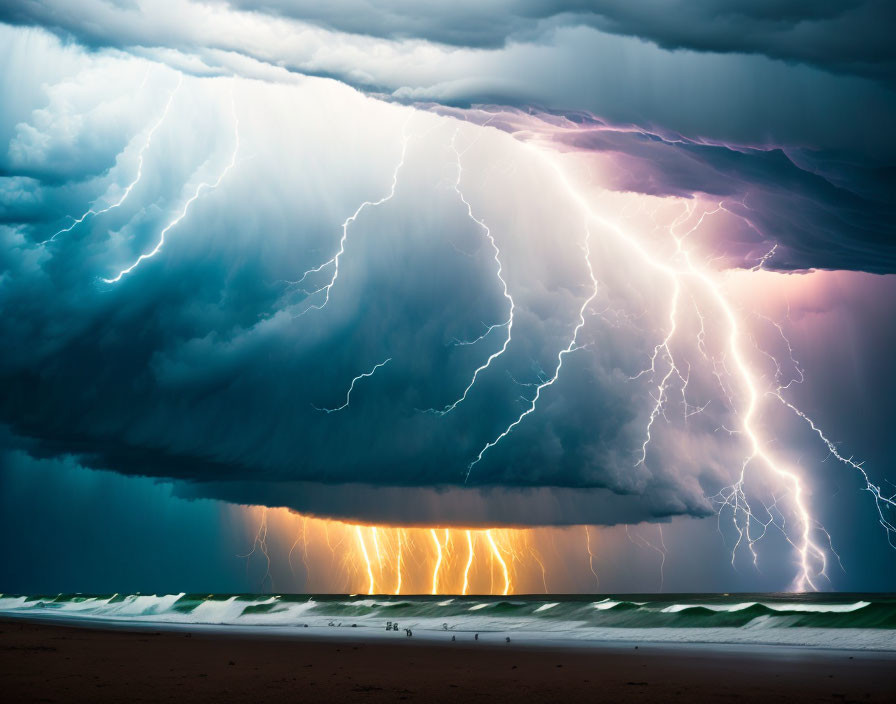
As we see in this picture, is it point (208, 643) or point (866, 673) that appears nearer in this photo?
point (866, 673)

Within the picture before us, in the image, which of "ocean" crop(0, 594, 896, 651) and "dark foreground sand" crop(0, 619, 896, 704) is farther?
"ocean" crop(0, 594, 896, 651)

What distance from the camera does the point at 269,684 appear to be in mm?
14992

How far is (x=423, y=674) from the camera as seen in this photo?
1722 centimetres

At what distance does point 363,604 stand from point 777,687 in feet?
173

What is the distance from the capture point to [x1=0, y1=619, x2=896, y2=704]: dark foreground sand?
13.2m

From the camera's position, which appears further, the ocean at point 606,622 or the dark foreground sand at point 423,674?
the ocean at point 606,622

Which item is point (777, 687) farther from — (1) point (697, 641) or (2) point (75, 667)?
(1) point (697, 641)

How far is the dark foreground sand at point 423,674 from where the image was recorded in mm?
13188

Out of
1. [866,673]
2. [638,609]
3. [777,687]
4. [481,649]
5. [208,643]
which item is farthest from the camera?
[638,609]

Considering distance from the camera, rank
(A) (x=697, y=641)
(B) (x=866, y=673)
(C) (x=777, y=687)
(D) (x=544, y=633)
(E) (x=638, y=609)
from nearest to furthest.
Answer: (C) (x=777, y=687), (B) (x=866, y=673), (A) (x=697, y=641), (D) (x=544, y=633), (E) (x=638, y=609)

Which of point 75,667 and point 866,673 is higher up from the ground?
point 75,667

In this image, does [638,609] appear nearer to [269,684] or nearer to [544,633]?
[544,633]

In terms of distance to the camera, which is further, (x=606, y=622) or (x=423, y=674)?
(x=606, y=622)

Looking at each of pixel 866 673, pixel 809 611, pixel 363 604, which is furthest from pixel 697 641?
pixel 363 604
